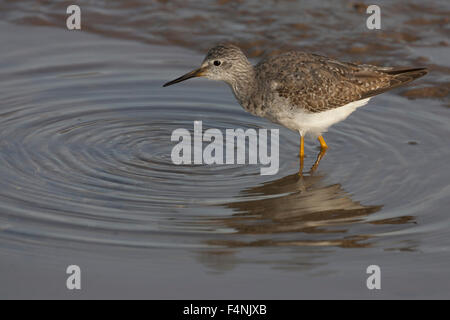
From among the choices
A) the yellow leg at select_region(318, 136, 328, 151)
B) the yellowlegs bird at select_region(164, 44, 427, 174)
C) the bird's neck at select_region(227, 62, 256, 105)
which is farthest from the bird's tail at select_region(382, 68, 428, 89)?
the bird's neck at select_region(227, 62, 256, 105)

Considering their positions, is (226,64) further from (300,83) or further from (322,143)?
(322,143)

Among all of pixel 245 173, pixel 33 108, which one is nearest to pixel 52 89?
pixel 33 108

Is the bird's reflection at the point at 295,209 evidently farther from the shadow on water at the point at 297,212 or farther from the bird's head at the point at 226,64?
the bird's head at the point at 226,64

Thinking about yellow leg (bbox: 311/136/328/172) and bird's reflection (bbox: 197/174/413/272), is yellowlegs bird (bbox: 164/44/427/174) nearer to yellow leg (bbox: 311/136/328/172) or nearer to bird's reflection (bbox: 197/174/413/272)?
yellow leg (bbox: 311/136/328/172)

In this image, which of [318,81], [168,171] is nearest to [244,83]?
[318,81]

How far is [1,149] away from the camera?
28.4ft

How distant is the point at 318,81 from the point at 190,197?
7.47ft

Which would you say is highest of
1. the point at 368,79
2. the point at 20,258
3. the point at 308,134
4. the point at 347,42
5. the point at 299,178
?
the point at 347,42

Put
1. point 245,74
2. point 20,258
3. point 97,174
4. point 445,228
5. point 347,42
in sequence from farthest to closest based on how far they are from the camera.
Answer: point 347,42, point 245,74, point 97,174, point 445,228, point 20,258

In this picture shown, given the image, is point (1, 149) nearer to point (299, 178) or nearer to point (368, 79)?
point (299, 178)

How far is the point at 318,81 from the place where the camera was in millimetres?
8898

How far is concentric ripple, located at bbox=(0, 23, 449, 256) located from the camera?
7059mm

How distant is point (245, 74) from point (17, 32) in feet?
16.0

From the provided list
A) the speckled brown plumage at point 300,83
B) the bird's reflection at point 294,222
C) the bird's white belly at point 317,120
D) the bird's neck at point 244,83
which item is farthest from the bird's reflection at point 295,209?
the bird's neck at point 244,83
